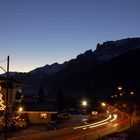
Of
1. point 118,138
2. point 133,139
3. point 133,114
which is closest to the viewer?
point 118,138

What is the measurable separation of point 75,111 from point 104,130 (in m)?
49.2

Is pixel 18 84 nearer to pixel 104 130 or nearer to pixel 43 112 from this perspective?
pixel 43 112

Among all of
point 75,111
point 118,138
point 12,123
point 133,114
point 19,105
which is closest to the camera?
point 118,138

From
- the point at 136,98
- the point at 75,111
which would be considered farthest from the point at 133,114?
the point at 136,98

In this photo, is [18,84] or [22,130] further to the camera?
[18,84]

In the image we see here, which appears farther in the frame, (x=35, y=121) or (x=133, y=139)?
(x=35, y=121)

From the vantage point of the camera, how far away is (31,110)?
91375mm

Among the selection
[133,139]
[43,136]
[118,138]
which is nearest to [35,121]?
[43,136]

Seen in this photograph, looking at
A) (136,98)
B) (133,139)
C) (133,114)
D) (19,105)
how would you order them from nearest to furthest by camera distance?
1. (133,139)
2. (19,105)
3. (133,114)
4. (136,98)

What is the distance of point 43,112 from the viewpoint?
8900 cm

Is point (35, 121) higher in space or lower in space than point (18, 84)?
lower

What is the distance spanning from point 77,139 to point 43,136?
6666 mm

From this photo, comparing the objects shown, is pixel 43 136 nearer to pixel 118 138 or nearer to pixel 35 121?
pixel 118 138

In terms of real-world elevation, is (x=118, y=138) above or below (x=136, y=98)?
below
